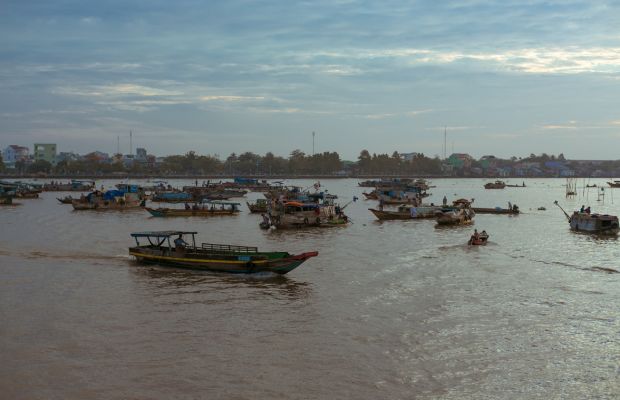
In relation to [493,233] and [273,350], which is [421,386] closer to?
[273,350]

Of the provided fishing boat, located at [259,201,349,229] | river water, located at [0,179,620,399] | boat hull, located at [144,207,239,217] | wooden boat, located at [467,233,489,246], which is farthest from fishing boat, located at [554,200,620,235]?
boat hull, located at [144,207,239,217]

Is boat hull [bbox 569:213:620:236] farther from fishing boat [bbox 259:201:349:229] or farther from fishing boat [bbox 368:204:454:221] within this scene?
fishing boat [bbox 259:201:349:229]

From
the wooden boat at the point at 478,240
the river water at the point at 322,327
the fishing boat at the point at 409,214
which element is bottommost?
the river water at the point at 322,327

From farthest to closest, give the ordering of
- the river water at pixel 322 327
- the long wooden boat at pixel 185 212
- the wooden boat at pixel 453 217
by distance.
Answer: the long wooden boat at pixel 185 212
the wooden boat at pixel 453 217
the river water at pixel 322 327

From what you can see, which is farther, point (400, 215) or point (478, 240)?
point (400, 215)

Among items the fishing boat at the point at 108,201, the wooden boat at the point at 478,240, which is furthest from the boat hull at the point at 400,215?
the fishing boat at the point at 108,201

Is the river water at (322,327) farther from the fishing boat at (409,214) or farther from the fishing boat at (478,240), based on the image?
the fishing boat at (409,214)

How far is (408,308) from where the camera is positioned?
1898 centimetres

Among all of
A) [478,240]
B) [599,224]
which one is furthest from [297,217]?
[599,224]

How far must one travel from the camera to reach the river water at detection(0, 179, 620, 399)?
1286cm

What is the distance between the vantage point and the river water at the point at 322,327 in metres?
12.9

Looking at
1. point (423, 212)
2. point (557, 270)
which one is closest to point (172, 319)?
point (557, 270)

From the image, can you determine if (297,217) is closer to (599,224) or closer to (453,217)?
(453,217)

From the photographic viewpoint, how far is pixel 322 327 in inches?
670
